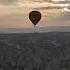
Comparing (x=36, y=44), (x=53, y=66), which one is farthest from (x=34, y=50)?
(x=53, y=66)

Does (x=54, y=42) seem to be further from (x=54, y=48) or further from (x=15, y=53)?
(x=15, y=53)

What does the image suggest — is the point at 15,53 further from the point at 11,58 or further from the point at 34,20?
the point at 34,20

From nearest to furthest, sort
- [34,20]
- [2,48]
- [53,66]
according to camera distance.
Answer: [53,66] < [2,48] < [34,20]

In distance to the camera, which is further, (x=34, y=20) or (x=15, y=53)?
(x=34, y=20)

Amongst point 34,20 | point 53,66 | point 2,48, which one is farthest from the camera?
point 34,20

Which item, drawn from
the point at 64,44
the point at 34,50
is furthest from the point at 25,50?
the point at 64,44

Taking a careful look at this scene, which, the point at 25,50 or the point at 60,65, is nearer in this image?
the point at 60,65
